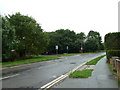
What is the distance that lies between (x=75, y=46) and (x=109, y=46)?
165 feet

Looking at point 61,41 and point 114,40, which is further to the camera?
point 61,41

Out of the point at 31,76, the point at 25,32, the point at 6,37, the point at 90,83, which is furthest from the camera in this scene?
the point at 25,32

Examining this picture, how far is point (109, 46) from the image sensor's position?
18.7 m

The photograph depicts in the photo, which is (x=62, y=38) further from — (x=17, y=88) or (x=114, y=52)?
(x=17, y=88)

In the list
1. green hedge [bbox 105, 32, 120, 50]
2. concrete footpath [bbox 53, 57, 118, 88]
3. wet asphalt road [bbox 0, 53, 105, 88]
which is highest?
green hedge [bbox 105, 32, 120, 50]

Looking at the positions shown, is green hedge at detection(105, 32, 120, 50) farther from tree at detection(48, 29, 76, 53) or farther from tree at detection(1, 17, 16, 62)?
tree at detection(48, 29, 76, 53)

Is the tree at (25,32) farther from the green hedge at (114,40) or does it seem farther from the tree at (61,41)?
the tree at (61,41)

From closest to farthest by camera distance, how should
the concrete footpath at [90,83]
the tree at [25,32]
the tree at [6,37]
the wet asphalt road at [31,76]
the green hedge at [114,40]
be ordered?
1. the concrete footpath at [90,83]
2. the wet asphalt road at [31,76]
3. the green hedge at [114,40]
4. the tree at [6,37]
5. the tree at [25,32]

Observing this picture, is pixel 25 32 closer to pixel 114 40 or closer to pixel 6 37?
pixel 6 37

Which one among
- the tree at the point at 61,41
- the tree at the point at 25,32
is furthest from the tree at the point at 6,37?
the tree at the point at 61,41

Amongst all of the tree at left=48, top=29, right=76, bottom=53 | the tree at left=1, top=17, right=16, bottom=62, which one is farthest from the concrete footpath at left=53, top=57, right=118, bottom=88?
the tree at left=48, top=29, right=76, bottom=53

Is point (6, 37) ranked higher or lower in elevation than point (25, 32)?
lower

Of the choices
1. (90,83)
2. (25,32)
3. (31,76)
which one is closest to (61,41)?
(25,32)

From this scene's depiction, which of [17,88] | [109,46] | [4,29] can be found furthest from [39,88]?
[4,29]
